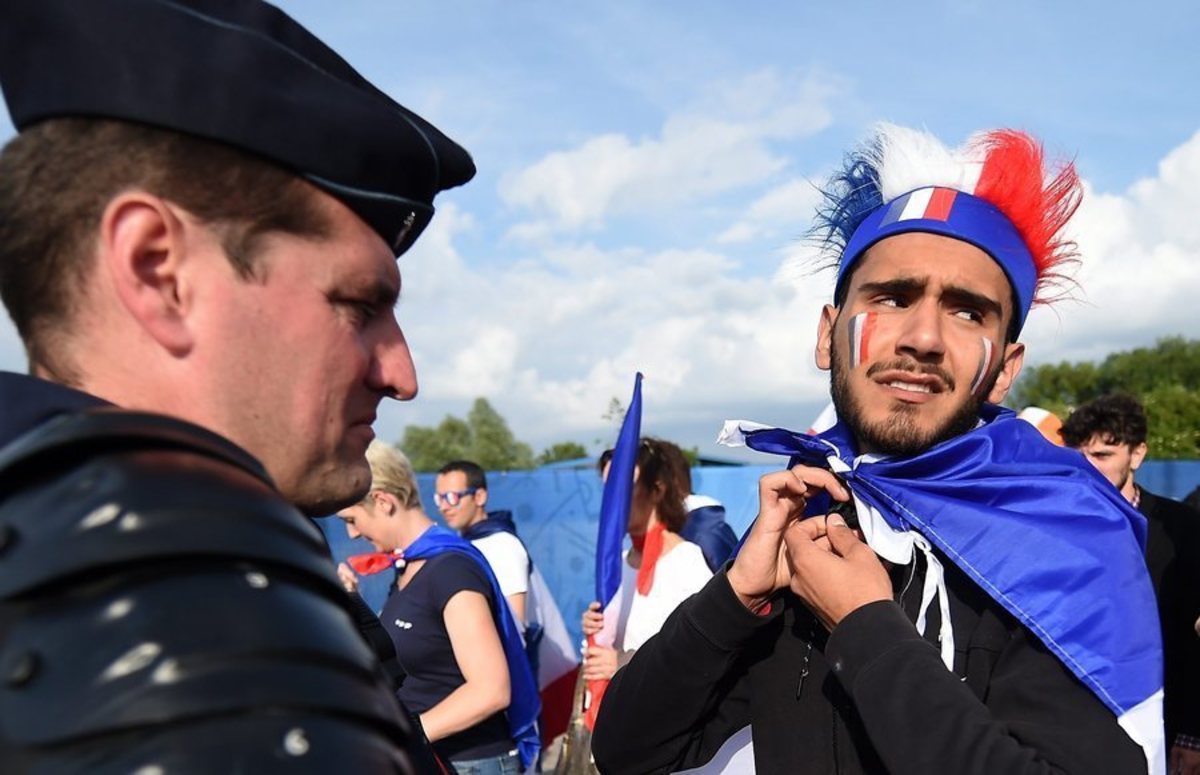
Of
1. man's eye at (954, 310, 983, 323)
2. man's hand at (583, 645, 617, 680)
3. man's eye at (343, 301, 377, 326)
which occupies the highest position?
man's eye at (954, 310, 983, 323)

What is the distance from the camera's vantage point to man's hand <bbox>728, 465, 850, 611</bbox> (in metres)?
1.96

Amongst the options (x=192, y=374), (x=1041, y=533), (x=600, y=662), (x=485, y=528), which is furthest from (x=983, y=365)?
(x=485, y=528)

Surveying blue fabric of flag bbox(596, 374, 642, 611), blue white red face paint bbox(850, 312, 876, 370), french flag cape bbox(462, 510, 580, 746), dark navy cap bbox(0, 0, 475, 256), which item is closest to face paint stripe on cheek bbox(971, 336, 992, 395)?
blue white red face paint bbox(850, 312, 876, 370)

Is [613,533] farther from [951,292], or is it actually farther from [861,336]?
[951,292]

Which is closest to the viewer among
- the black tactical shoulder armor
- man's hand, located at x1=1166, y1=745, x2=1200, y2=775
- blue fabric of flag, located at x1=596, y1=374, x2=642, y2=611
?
the black tactical shoulder armor

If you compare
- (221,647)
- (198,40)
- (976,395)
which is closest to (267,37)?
(198,40)

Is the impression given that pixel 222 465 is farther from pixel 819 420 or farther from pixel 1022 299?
pixel 819 420

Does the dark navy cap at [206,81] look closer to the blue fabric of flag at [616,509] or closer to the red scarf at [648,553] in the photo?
the blue fabric of flag at [616,509]

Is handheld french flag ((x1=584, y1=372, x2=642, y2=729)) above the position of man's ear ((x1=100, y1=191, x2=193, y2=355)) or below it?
below

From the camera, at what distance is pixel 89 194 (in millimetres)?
927

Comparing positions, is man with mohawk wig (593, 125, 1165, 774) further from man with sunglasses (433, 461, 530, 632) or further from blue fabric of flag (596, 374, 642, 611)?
man with sunglasses (433, 461, 530, 632)

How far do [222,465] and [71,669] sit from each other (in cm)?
16

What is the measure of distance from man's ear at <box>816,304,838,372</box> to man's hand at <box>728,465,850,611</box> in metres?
0.34

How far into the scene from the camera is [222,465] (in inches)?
26.8
